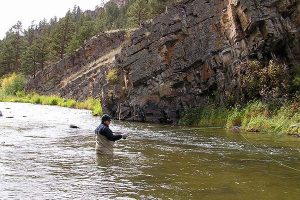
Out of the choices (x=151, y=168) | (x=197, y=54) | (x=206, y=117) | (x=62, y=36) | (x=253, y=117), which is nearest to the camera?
(x=151, y=168)

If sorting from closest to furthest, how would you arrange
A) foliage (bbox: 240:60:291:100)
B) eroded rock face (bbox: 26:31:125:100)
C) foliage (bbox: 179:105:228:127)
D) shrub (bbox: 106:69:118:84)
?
foliage (bbox: 240:60:291:100)
foliage (bbox: 179:105:228:127)
shrub (bbox: 106:69:118:84)
eroded rock face (bbox: 26:31:125:100)

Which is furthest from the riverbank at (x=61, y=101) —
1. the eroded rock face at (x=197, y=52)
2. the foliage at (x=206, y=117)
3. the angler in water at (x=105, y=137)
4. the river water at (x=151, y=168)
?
the angler in water at (x=105, y=137)

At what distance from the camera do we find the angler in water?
15438mm

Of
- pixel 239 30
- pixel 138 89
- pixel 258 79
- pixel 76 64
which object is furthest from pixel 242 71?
pixel 76 64

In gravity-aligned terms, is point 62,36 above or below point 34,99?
above

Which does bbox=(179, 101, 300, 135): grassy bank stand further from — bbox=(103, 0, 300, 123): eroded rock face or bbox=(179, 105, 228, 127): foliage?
bbox=(103, 0, 300, 123): eroded rock face

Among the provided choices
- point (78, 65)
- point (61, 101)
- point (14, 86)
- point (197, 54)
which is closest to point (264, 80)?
point (197, 54)

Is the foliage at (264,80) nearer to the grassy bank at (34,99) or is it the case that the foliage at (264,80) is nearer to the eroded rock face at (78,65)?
the grassy bank at (34,99)

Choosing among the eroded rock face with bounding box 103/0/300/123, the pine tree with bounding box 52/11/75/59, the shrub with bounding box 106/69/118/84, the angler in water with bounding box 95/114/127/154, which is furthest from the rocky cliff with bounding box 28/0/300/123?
the pine tree with bounding box 52/11/75/59

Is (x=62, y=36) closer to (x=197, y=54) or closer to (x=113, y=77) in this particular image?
(x=113, y=77)

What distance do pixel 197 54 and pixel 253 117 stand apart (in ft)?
25.6

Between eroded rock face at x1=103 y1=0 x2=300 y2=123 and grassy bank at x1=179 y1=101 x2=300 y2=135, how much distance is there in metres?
1.01

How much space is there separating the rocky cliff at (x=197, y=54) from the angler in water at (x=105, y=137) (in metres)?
15.7

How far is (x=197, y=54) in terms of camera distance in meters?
32.5
